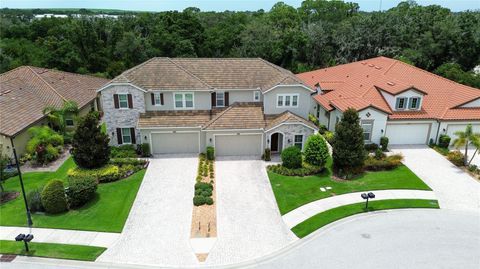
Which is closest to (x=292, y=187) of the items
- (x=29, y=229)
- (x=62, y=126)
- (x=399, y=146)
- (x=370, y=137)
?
(x=370, y=137)

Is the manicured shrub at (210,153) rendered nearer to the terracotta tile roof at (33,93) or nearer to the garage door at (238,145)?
the garage door at (238,145)

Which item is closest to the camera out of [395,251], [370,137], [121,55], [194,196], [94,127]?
[395,251]

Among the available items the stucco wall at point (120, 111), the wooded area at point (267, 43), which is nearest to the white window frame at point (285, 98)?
the stucco wall at point (120, 111)

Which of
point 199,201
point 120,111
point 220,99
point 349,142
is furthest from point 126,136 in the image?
point 349,142

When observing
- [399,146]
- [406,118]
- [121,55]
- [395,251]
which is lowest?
[395,251]

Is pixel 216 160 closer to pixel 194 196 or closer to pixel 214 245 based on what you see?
pixel 194 196

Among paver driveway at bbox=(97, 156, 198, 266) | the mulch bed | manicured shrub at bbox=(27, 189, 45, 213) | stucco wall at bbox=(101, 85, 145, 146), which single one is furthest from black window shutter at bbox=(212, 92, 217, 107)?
the mulch bed
